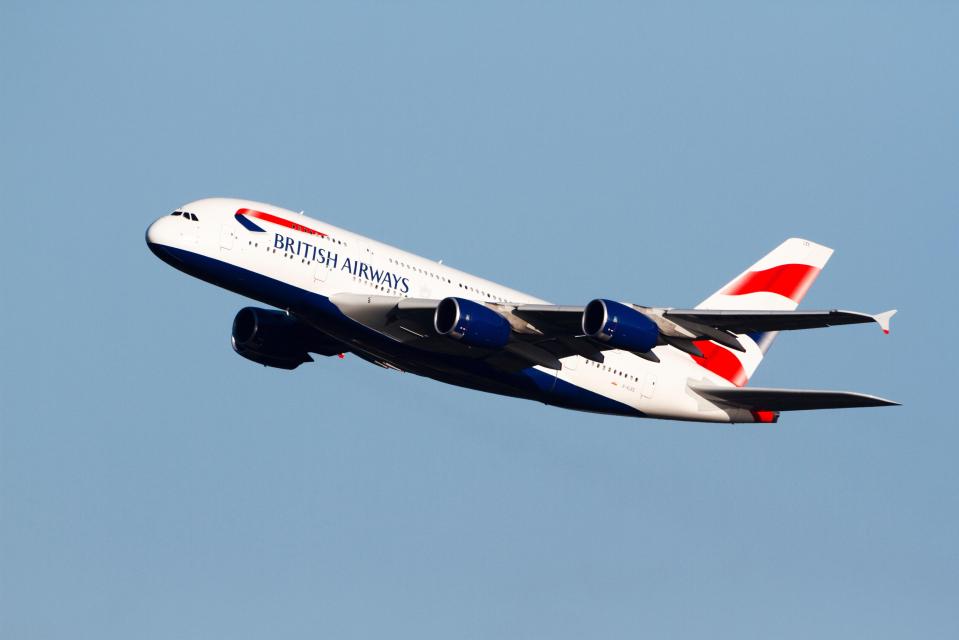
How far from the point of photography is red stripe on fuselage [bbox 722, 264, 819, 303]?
57.8m

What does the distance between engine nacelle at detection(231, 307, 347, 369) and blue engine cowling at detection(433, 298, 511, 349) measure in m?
8.79

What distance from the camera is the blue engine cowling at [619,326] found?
147 feet

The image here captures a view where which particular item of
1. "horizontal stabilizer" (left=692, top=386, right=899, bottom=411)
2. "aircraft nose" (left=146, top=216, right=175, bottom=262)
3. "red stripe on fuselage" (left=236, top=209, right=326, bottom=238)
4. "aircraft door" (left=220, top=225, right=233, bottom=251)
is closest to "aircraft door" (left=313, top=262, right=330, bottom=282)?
"red stripe on fuselage" (left=236, top=209, right=326, bottom=238)

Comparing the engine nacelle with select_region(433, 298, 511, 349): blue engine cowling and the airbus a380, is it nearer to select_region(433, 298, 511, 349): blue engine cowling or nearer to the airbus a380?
the airbus a380

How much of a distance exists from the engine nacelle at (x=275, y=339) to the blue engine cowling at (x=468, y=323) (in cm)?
879

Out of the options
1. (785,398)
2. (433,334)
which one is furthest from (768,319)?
(433,334)

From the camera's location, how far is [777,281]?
58062mm

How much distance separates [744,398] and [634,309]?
7.55m

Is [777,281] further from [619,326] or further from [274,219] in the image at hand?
[274,219]

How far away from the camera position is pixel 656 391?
170 feet

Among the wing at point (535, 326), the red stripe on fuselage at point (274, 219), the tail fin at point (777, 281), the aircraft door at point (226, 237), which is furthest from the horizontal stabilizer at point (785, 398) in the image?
the aircraft door at point (226, 237)

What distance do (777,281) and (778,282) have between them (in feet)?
0.19

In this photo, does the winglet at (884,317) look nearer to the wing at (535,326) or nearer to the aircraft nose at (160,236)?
the wing at (535,326)

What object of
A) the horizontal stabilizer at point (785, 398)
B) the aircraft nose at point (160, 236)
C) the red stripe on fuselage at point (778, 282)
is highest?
the red stripe on fuselage at point (778, 282)
